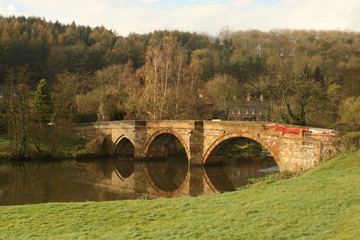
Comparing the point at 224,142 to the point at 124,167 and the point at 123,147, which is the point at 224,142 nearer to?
the point at 124,167

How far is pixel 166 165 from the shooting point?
3195 centimetres

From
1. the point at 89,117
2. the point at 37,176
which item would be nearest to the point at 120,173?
the point at 37,176

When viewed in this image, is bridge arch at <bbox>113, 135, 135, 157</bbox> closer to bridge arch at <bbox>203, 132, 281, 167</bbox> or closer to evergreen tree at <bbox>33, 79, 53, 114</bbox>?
bridge arch at <bbox>203, 132, 281, 167</bbox>

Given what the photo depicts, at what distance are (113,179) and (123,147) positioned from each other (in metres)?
10.3

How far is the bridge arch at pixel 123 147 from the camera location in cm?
3581

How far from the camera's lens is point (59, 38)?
268 ft

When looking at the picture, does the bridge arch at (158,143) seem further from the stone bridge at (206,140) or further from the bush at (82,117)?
the bush at (82,117)

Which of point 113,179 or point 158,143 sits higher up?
point 158,143

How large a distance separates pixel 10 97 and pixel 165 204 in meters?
25.2

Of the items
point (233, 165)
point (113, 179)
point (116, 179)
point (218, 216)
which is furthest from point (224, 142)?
point (218, 216)

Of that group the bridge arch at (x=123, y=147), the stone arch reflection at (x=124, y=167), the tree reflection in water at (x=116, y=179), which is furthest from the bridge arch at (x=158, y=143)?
the bridge arch at (x=123, y=147)

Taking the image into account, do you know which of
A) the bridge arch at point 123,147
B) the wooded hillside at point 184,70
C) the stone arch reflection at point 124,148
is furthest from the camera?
the wooded hillside at point 184,70

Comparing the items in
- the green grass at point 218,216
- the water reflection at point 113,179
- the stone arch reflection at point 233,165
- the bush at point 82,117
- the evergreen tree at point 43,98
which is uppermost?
the evergreen tree at point 43,98

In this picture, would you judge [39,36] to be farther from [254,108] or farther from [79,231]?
[79,231]
